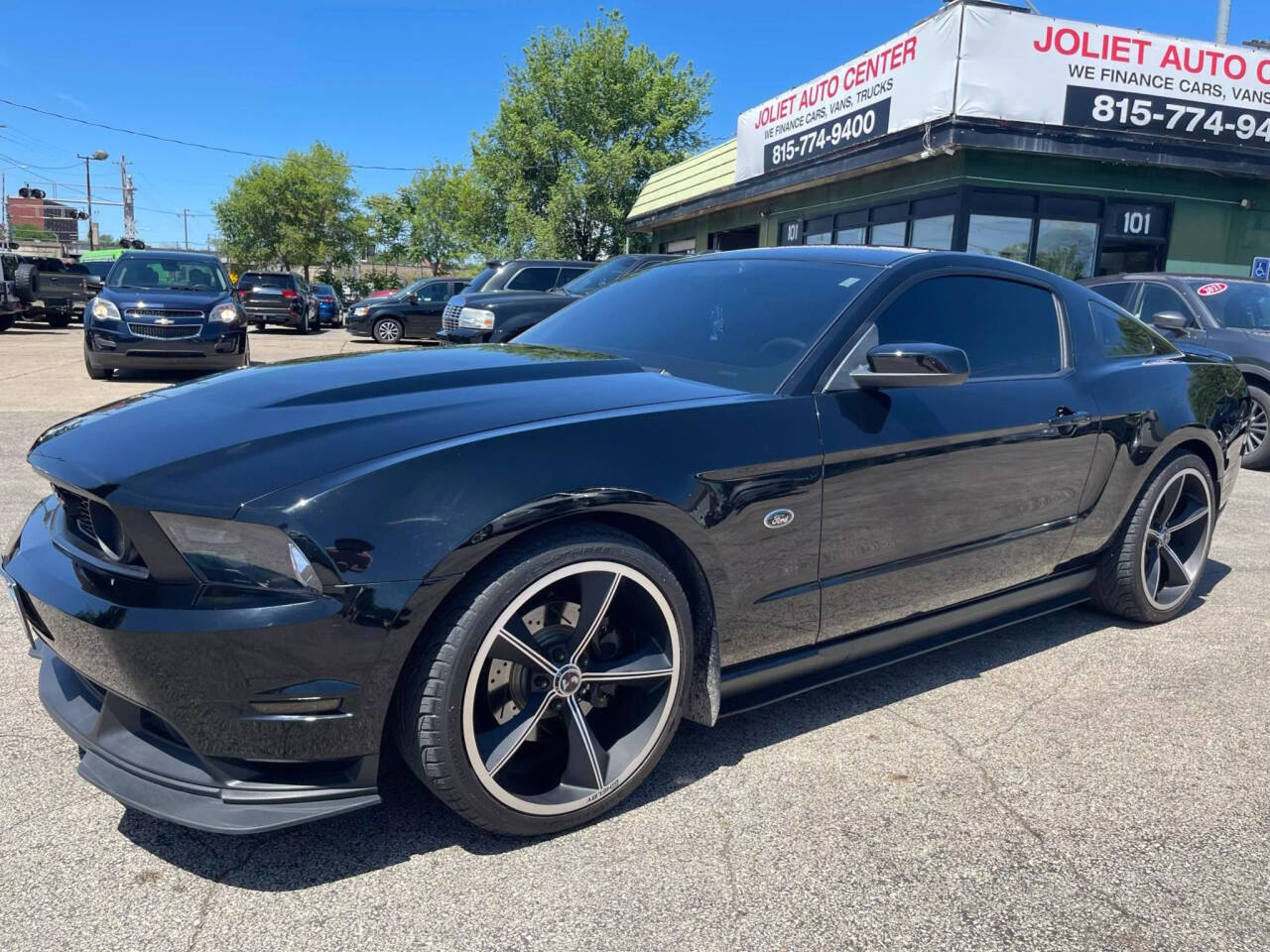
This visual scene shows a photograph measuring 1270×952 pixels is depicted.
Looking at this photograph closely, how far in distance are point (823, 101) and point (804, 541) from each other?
13064 mm

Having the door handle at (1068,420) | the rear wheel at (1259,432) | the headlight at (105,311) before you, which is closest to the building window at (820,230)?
the rear wheel at (1259,432)

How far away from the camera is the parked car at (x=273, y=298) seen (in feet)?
78.7

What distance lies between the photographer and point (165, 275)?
1177 cm

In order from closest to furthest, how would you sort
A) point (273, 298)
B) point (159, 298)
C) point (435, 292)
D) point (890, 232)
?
1. point (159, 298)
2. point (890, 232)
3. point (435, 292)
4. point (273, 298)

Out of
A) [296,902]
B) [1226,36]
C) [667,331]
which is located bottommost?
[296,902]

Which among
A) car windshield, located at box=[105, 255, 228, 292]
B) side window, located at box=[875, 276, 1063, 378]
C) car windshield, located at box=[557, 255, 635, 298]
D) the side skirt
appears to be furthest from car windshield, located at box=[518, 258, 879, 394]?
car windshield, located at box=[105, 255, 228, 292]

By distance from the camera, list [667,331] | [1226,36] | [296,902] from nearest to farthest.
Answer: [296,902] < [667,331] < [1226,36]

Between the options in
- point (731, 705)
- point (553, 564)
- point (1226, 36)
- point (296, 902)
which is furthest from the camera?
point (1226, 36)

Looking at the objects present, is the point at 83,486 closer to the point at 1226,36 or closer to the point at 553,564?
the point at 553,564

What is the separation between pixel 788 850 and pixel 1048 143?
11.4 m

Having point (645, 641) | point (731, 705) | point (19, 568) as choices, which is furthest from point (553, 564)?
point (19, 568)

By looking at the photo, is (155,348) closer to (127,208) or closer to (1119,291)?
(1119,291)

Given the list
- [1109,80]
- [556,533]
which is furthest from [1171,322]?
[556,533]

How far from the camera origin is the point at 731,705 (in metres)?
2.68
